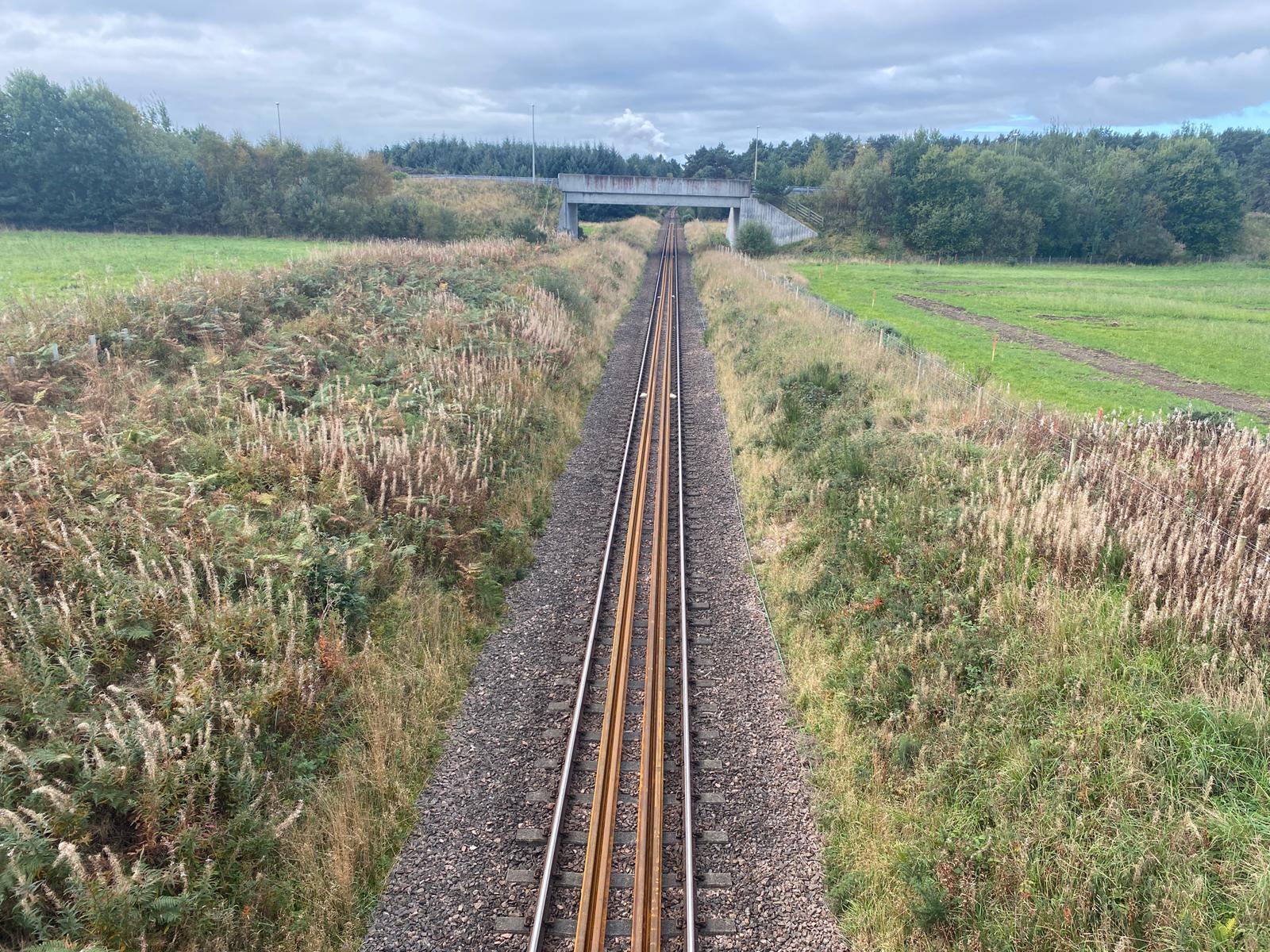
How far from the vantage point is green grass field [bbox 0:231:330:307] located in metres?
21.2

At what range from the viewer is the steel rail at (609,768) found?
6.05 meters

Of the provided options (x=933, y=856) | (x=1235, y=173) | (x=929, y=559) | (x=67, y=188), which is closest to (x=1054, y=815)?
(x=933, y=856)

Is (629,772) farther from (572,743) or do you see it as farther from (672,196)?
(672,196)

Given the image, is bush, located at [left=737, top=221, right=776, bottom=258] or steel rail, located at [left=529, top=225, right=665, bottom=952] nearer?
steel rail, located at [left=529, top=225, right=665, bottom=952]

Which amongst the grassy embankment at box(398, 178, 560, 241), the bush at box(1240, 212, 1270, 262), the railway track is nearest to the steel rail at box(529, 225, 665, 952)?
the railway track

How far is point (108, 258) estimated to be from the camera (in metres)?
30.1

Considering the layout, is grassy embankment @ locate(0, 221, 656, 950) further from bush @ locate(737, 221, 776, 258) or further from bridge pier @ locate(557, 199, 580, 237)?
bridge pier @ locate(557, 199, 580, 237)

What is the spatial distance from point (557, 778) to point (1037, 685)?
16.8ft

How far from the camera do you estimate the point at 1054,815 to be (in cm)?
601

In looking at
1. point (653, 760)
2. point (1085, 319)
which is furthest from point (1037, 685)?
point (1085, 319)

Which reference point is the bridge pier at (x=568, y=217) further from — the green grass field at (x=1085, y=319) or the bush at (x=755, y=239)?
the green grass field at (x=1085, y=319)

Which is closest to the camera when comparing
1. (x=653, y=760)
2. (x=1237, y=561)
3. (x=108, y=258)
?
(x=1237, y=561)

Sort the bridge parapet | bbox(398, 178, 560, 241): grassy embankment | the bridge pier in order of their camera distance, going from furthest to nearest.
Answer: the bridge pier → the bridge parapet → bbox(398, 178, 560, 241): grassy embankment

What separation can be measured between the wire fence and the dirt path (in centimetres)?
828
